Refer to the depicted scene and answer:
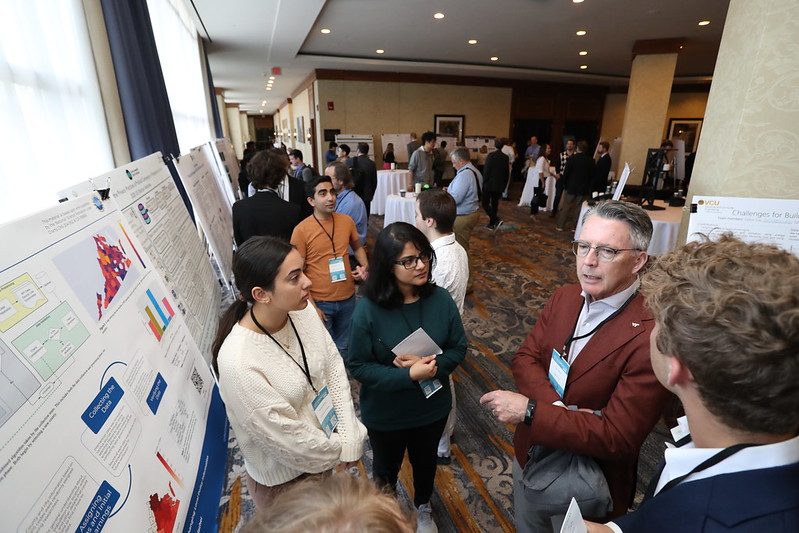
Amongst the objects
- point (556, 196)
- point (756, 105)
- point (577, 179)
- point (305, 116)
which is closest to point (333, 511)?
point (756, 105)

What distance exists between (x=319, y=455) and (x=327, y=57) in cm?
1036

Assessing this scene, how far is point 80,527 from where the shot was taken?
68 centimetres

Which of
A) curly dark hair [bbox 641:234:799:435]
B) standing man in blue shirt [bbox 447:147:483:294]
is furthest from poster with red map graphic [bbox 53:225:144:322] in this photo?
standing man in blue shirt [bbox 447:147:483:294]

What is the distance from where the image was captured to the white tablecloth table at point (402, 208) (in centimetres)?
569

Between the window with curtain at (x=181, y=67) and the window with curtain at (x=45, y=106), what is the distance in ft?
6.31

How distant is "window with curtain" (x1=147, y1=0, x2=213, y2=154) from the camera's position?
4031 millimetres

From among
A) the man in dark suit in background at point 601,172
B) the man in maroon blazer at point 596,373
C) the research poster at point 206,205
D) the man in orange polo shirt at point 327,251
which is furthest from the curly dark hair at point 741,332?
the man in dark suit in background at point 601,172

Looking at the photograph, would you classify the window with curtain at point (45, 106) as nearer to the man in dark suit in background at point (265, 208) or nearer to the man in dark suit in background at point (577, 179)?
the man in dark suit in background at point (265, 208)

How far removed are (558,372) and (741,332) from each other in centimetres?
72

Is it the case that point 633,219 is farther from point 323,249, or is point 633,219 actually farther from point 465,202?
point 465,202

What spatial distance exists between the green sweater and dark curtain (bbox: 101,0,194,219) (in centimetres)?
195

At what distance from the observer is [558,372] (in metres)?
1.32

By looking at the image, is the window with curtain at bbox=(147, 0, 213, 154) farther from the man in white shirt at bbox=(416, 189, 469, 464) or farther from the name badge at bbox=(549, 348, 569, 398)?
the name badge at bbox=(549, 348, 569, 398)

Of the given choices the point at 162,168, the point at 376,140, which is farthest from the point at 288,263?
the point at 376,140
